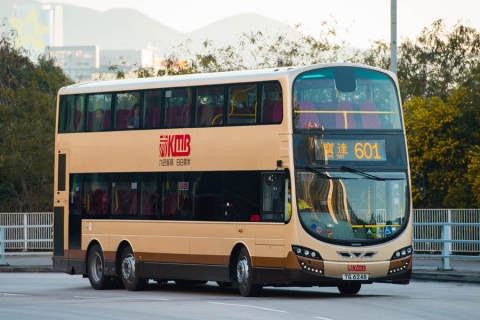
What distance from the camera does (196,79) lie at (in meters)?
22.3

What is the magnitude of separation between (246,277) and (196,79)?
161 inches

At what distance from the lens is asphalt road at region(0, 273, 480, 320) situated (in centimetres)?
1669

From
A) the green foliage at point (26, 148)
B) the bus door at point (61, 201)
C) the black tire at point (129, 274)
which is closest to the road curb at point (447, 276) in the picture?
the black tire at point (129, 274)

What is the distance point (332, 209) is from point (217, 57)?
32575 mm

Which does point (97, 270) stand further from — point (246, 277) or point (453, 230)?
point (453, 230)

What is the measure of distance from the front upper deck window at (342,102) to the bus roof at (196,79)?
197 mm

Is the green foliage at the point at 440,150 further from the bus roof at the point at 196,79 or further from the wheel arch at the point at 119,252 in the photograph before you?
the wheel arch at the point at 119,252

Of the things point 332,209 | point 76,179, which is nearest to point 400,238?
point 332,209

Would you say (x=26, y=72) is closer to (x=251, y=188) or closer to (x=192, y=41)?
(x=192, y=41)

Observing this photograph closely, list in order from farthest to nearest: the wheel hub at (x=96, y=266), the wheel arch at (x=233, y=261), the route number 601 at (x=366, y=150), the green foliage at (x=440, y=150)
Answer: the green foliage at (x=440, y=150) → the wheel hub at (x=96, y=266) → the wheel arch at (x=233, y=261) → the route number 601 at (x=366, y=150)

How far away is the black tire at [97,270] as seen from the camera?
24594mm

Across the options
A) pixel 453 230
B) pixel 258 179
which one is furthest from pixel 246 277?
pixel 453 230

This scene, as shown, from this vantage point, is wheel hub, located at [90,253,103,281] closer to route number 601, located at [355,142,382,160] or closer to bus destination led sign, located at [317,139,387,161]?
bus destination led sign, located at [317,139,387,161]

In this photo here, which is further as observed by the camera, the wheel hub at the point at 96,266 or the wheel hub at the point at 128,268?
the wheel hub at the point at 96,266
